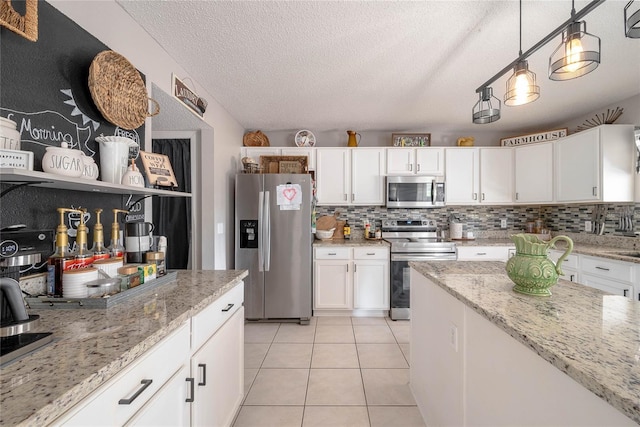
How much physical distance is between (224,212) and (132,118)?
162cm

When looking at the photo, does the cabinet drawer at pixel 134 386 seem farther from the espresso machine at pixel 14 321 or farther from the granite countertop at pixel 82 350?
the espresso machine at pixel 14 321

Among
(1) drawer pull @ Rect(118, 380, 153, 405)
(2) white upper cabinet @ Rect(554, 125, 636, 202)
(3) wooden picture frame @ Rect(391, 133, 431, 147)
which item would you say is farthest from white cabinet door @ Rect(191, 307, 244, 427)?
(2) white upper cabinet @ Rect(554, 125, 636, 202)

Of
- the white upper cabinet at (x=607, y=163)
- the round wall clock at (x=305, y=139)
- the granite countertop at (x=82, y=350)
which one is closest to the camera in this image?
the granite countertop at (x=82, y=350)

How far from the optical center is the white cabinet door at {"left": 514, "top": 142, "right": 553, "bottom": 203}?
10.9 ft

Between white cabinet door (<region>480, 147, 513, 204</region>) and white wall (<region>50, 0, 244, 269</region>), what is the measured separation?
3.28 m

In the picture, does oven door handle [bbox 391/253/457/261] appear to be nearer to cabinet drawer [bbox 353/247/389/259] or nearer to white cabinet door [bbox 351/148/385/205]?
cabinet drawer [bbox 353/247/389/259]

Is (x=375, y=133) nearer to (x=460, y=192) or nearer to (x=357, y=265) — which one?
(x=460, y=192)

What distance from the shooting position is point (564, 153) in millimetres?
3131

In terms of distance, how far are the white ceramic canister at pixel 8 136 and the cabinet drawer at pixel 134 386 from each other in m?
0.82

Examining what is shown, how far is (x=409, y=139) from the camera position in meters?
3.76

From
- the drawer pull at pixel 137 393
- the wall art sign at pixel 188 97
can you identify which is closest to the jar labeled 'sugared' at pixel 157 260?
the drawer pull at pixel 137 393

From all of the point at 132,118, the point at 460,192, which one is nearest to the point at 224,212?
the point at 132,118

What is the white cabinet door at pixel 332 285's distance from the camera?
3238mm

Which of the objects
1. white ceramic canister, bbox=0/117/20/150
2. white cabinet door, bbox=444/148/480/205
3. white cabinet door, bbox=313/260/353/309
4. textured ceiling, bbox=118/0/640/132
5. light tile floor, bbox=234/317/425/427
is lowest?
light tile floor, bbox=234/317/425/427
